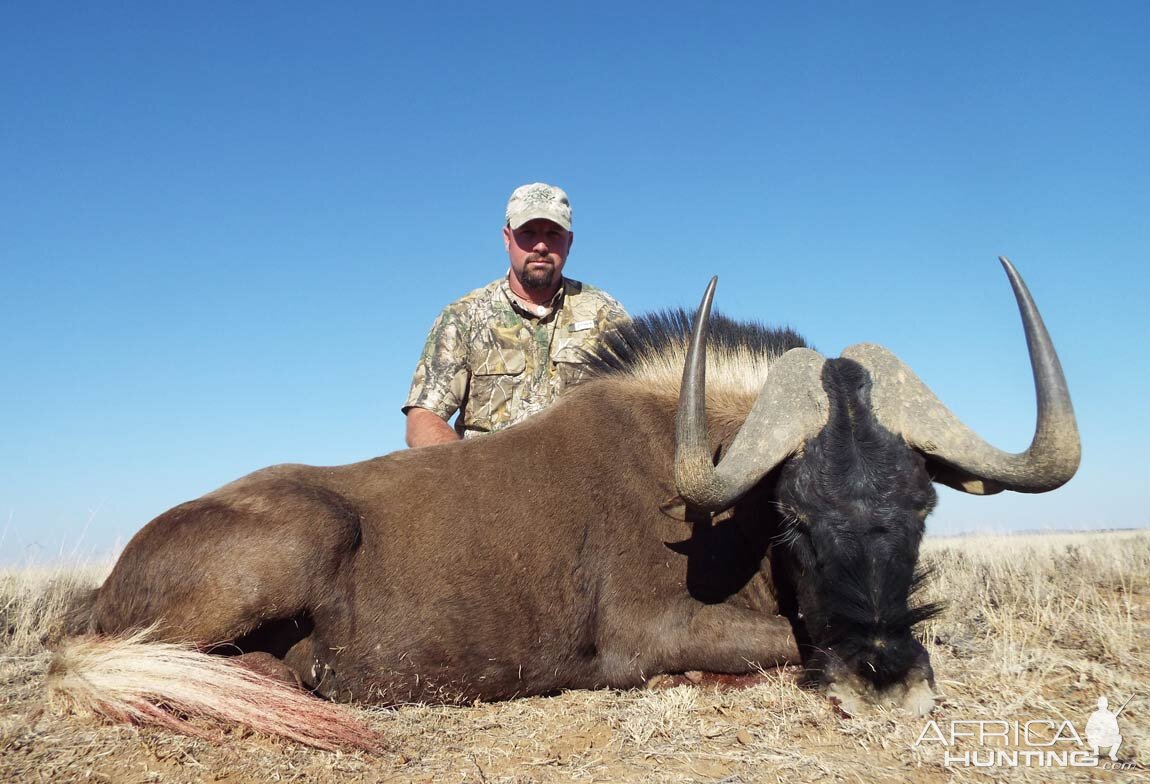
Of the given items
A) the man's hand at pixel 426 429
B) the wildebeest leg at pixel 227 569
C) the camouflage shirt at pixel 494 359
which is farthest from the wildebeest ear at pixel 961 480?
the man's hand at pixel 426 429

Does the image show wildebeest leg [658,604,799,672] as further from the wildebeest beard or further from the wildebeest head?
the wildebeest beard

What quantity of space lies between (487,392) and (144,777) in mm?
4860

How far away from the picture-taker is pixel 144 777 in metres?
3.08

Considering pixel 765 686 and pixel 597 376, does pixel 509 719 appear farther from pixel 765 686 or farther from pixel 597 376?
pixel 597 376

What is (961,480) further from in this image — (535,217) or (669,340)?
(535,217)

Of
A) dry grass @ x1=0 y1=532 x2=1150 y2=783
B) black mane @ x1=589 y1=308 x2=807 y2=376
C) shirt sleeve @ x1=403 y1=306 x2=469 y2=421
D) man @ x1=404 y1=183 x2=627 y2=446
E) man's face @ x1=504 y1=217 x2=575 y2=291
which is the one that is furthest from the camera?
man's face @ x1=504 y1=217 x2=575 y2=291

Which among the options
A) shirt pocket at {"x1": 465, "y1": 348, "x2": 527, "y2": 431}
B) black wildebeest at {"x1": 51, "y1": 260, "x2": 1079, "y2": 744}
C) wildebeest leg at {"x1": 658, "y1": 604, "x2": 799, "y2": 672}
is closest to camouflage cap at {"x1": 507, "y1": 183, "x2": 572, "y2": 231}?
shirt pocket at {"x1": 465, "y1": 348, "x2": 527, "y2": 431}

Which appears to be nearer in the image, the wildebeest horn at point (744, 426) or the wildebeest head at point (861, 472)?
the wildebeest head at point (861, 472)

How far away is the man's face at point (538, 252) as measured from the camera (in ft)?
25.1

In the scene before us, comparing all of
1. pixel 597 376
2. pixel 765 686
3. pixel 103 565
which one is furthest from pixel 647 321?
pixel 103 565

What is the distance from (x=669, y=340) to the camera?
5.68m

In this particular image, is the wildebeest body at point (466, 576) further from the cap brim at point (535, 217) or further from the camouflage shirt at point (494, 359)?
the cap brim at point (535, 217)

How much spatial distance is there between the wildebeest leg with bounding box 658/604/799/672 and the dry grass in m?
0.16

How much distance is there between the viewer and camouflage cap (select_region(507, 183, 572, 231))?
24.8 ft
